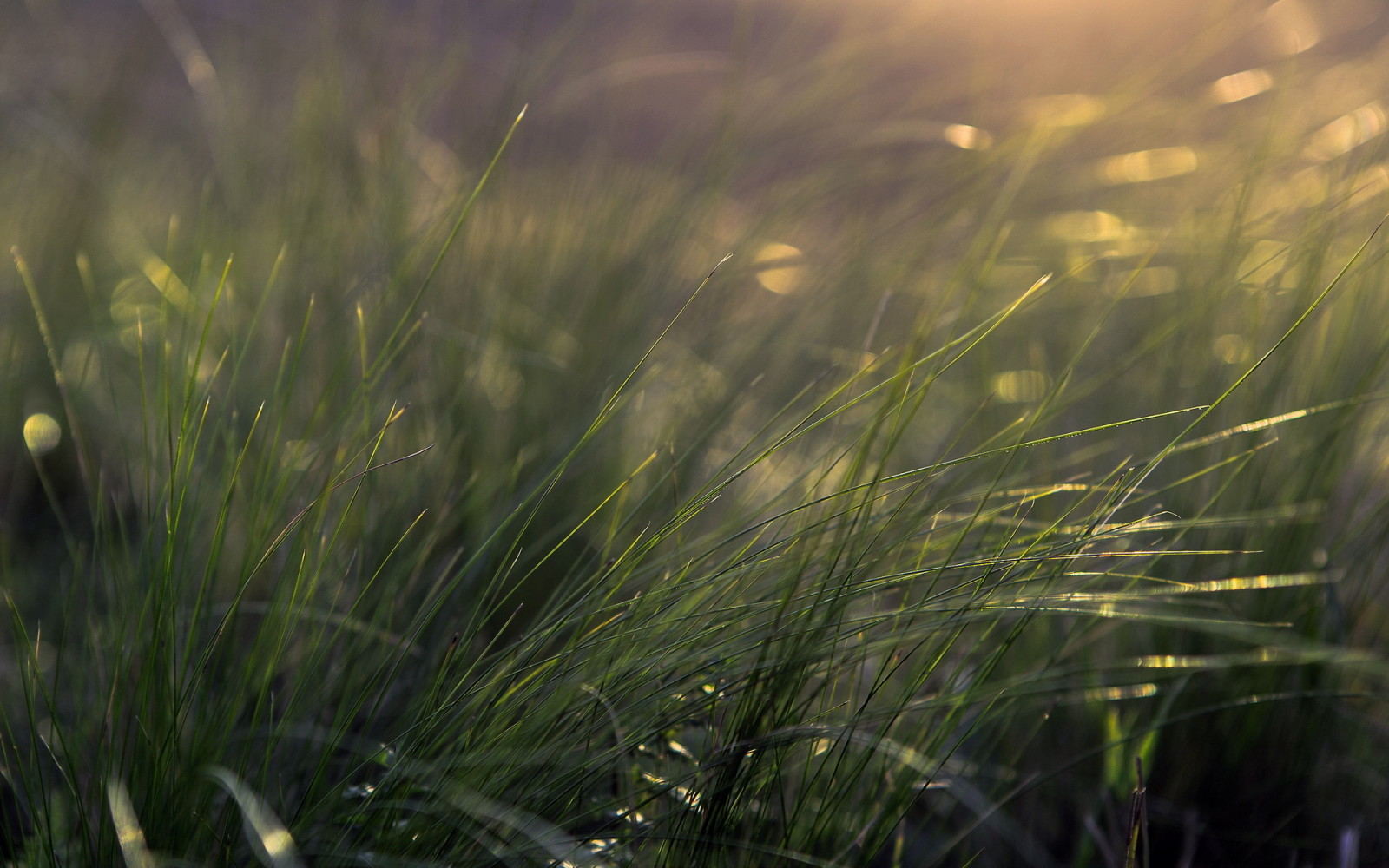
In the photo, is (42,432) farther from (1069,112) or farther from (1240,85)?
(1240,85)

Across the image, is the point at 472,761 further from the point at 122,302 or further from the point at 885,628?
the point at 122,302

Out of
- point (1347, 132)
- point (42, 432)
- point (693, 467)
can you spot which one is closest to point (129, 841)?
point (693, 467)

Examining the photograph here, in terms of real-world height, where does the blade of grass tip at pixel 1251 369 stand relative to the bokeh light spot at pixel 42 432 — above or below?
above

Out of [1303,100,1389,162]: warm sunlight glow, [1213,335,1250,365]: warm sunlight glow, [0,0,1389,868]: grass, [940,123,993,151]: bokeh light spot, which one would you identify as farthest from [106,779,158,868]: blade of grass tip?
[1303,100,1389,162]: warm sunlight glow

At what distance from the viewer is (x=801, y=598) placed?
614 mm

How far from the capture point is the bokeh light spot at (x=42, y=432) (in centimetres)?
113

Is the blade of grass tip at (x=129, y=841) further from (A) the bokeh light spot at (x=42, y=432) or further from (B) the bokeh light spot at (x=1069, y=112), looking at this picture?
(B) the bokeh light spot at (x=1069, y=112)

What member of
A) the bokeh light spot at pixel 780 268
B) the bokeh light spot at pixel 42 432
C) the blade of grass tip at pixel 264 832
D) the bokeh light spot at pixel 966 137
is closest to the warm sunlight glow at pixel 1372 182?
the bokeh light spot at pixel 966 137

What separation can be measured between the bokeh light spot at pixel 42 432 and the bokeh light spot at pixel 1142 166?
4.32ft

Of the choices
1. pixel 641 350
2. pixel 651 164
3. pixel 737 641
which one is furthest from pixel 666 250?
pixel 737 641

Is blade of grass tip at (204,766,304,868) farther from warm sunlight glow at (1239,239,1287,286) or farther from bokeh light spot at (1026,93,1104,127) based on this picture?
warm sunlight glow at (1239,239,1287,286)

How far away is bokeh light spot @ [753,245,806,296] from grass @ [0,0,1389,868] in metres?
0.02

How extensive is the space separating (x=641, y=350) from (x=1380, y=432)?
876 mm

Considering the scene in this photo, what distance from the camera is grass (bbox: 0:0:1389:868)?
25.1 inches
